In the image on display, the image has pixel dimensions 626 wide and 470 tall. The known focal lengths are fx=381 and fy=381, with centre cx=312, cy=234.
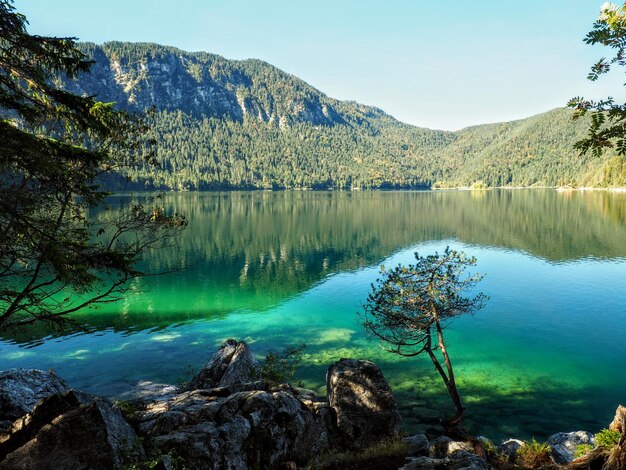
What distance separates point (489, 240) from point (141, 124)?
9097cm

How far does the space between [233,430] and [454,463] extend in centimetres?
703

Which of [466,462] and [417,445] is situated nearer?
[466,462]

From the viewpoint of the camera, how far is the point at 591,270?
58625 mm

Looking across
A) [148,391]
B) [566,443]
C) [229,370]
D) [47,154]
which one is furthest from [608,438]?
[148,391]

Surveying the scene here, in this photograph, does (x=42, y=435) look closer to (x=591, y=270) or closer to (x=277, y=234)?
(x=591, y=270)

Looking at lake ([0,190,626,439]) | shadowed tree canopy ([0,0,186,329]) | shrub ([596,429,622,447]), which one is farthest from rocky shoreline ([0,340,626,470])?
lake ([0,190,626,439])

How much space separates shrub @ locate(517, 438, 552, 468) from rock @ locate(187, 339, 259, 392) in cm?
1331

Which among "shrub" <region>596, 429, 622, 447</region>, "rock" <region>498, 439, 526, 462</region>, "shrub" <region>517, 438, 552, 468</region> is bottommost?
"rock" <region>498, 439, 526, 462</region>

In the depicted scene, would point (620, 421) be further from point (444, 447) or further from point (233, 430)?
point (233, 430)

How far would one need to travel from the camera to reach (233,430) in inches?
469

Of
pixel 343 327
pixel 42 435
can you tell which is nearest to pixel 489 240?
pixel 343 327

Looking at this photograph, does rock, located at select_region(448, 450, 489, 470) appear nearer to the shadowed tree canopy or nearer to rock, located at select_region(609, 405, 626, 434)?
rock, located at select_region(609, 405, 626, 434)

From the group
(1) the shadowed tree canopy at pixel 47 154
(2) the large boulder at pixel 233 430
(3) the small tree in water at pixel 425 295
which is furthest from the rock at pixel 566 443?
(1) the shadowed tree canopy at pixel 47 154

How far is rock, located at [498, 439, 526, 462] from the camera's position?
55.8 ft
